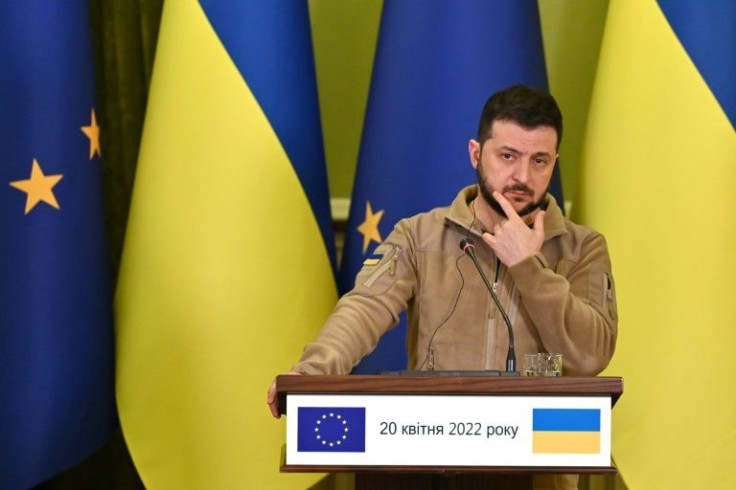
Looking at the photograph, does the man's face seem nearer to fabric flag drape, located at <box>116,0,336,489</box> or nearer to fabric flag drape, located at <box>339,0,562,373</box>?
fabric flag drape, located at <box>339,0,562,373</box>

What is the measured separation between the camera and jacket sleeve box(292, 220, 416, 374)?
2.13 meters

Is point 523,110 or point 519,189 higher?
point 523,110

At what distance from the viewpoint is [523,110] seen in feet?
7.42

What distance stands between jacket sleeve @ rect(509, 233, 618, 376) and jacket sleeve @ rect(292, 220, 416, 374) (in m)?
0.30

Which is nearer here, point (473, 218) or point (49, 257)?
point (473, 218)

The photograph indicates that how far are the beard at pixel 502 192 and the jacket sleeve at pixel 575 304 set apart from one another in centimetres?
11

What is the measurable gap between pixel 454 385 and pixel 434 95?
1490 mm

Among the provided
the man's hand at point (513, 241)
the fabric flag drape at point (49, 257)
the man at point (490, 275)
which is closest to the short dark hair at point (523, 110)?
the man at point (490, 275)

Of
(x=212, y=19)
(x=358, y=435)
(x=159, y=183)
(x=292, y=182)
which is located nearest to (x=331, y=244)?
(x=292, y=182)

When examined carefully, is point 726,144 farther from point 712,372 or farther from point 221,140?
point 221,140

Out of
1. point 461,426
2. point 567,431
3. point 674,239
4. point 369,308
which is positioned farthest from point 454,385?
point 674,239

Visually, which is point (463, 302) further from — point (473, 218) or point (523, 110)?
point (523, 110)

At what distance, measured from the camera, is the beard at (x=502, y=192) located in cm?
225

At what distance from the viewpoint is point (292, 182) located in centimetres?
298
